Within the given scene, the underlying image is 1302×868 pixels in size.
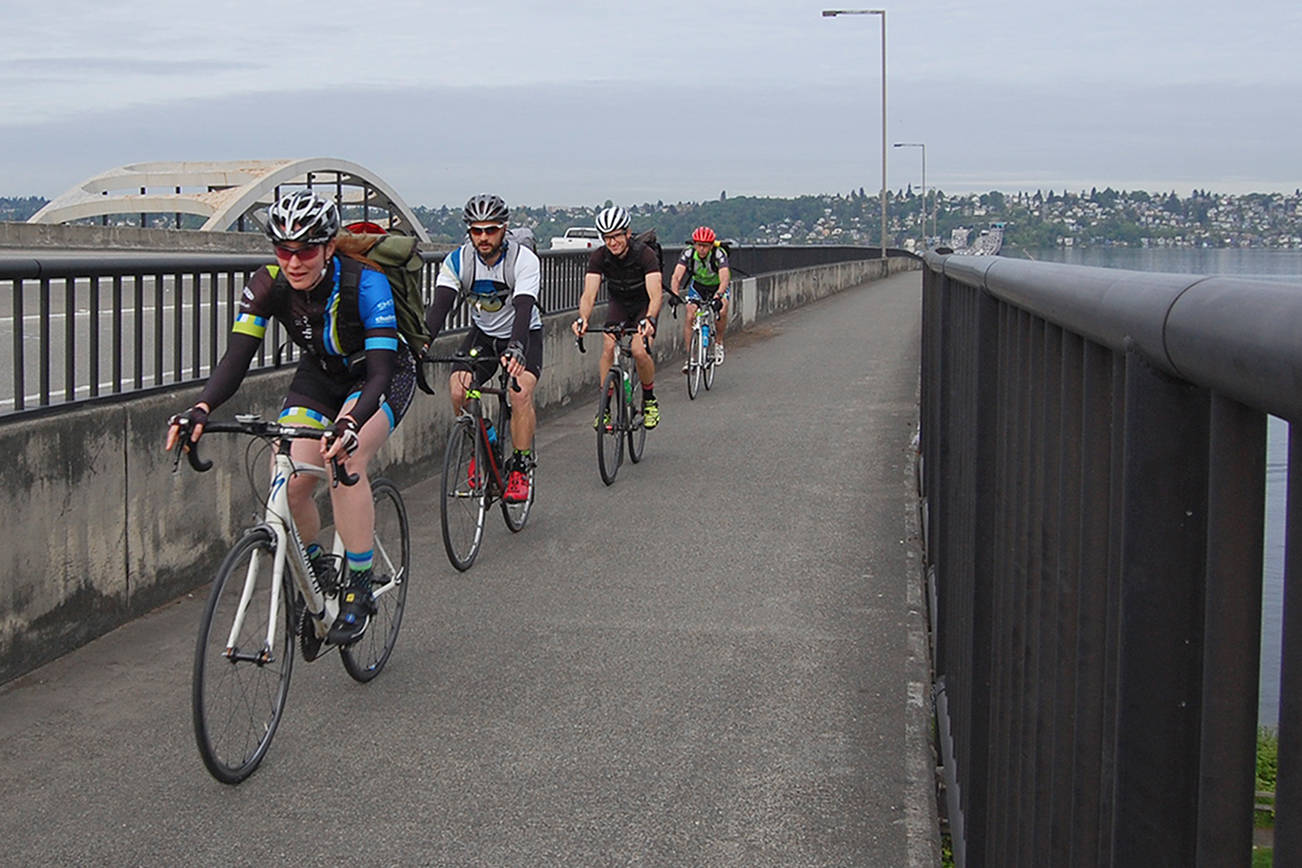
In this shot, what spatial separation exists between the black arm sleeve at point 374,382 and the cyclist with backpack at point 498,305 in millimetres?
2781

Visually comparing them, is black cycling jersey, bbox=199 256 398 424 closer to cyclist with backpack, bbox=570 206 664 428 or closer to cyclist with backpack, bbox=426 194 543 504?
cyclist with backpack, bbox=426 194 543 504

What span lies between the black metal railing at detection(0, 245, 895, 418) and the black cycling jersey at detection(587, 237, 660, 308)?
3.04 meters

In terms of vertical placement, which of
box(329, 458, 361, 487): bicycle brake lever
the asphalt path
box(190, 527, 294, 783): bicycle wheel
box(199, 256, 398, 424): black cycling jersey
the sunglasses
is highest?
the sunglasses

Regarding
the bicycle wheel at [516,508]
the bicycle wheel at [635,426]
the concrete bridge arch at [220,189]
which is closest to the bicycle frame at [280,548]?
the bicycle wheel at [516,508]

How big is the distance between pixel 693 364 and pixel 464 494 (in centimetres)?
945

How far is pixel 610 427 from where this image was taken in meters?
11.4

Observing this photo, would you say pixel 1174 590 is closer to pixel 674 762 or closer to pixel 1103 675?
pixel 1103 675

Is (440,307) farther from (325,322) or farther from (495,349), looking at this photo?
(325,322)

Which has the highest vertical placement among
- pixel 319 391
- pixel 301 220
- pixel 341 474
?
pixel 301 220

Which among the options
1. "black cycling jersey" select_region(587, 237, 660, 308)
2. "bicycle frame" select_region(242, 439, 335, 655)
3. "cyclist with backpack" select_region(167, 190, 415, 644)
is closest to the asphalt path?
"bicycle frame" select_region(242, 439, 335, 655)

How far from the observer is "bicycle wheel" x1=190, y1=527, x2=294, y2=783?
16.0 feet

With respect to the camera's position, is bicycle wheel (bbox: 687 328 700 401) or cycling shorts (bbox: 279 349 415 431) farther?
bicycle wheel (bbox: 687 328 700 401)

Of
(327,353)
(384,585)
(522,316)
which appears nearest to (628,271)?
(522,316)

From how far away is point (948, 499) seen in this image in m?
5.71
